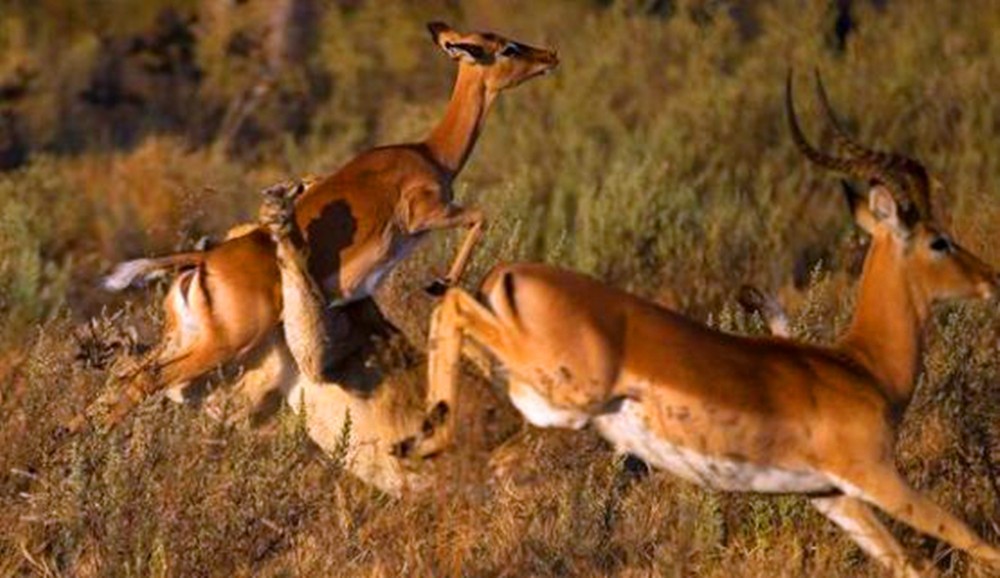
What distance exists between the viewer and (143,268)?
8141 mm

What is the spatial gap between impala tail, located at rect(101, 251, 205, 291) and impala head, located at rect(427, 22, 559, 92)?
8.16ft

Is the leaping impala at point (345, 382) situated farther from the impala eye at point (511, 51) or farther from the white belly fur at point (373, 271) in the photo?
the impala eye at point (511, 51)

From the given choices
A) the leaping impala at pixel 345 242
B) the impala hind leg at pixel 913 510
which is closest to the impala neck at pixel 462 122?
the leaping impala at pixel 345 242

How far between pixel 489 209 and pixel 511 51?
210 centimetres

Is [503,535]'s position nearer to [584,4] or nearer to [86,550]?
[86,550]

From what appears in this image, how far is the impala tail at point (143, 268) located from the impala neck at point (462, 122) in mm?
1901

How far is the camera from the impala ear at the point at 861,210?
745 centimetres

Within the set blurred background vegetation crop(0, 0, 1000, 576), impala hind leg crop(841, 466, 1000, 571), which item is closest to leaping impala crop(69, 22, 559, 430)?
blurred background vegetation crop(0, 0, 1000, 576)

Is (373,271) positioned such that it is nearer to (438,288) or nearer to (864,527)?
(438,288)

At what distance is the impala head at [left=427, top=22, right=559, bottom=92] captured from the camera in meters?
10.3

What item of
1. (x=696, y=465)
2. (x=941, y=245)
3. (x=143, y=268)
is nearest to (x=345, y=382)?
(x=143, y=268)

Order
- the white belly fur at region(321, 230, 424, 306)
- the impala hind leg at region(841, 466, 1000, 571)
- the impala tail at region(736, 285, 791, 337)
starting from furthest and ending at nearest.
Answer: the white belly fur at region(321, 230, 424, 306), the impala tail at region(736, 285, 791, 337), the impala hind leg at region(841, 466, 1000, 571)

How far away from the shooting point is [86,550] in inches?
267

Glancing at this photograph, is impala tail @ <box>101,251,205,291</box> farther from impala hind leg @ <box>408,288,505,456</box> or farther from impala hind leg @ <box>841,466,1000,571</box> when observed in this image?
impala hind leg @ <box>841,466,1000,571</box>
